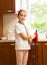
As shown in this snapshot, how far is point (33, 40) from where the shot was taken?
3.99 m

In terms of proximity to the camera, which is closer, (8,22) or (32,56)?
(32,56)

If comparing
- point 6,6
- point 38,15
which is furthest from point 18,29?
point 38,15

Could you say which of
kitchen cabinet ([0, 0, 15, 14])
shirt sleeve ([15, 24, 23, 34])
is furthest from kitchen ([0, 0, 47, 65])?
shirt sleeve ([15, 24, 23, 34])

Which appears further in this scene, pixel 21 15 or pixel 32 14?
pixel 32 14

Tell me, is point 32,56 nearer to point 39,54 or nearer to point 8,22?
point 39,54

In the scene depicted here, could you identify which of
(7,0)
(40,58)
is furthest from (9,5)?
(40,58)

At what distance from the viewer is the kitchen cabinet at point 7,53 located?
433 cm

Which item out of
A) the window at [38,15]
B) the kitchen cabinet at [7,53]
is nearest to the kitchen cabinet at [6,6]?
the window at [38,15]

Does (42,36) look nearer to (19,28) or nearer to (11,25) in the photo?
(11,25)

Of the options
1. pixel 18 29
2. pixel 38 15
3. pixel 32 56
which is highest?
pixel 38 15

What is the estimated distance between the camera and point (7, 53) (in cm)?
436

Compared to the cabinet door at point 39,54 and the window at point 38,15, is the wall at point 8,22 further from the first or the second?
the cabinet door at point 39,54

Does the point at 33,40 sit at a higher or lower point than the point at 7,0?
lower

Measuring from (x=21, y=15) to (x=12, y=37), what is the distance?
3.08ft
